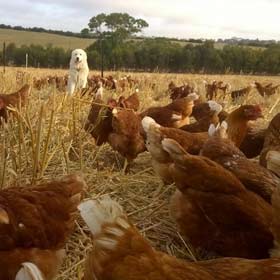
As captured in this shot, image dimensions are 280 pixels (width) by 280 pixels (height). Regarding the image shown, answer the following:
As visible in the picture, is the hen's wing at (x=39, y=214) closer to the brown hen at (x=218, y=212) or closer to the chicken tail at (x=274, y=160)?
the brown hen at (x=218, y=212)

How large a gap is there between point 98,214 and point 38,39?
5034 cm

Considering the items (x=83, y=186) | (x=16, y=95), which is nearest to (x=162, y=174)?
(x=83, y=186)

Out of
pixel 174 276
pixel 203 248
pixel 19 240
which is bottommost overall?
pixel 203 248

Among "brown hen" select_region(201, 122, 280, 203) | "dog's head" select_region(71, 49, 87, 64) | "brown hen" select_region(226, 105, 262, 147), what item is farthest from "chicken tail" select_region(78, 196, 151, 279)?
"dog's head" select_region(71, 49, 87, 64)

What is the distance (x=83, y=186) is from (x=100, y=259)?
1252mm

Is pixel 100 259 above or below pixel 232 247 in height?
above

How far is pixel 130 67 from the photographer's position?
102 ft

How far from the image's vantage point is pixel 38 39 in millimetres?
50156

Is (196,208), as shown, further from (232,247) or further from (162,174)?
(162,174)

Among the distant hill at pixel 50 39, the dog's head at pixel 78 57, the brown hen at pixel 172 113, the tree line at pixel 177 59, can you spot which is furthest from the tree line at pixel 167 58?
the brown hen at pixel 172 113

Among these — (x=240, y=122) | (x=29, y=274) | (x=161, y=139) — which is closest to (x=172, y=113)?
(x=240, y=122)

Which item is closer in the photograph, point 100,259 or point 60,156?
point 100,259

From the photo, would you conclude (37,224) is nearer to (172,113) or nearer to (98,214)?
(98,214)

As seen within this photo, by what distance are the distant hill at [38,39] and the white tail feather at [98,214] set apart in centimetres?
4306
